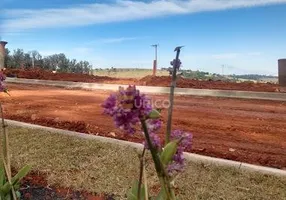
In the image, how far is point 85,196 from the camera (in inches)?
136

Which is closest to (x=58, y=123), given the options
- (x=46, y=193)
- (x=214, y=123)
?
(x=214, y=123)

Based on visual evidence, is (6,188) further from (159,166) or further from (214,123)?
(214,123)

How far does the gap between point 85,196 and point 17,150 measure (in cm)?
168

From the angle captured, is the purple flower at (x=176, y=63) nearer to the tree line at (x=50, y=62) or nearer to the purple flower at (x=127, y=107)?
the purple flower at (x=127, y=107)

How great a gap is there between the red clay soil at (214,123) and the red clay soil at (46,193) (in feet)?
2.16

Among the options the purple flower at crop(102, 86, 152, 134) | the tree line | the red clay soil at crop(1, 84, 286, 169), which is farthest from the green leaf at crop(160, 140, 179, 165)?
the tree line

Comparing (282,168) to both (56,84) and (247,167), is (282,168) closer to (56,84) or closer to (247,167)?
(247,167)

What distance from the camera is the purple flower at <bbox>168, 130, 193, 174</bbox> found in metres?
1.23

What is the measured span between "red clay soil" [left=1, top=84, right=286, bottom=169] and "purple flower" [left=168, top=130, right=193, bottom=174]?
7.03 feet

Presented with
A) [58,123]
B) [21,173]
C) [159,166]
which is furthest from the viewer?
[58,123]

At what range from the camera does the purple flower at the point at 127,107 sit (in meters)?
0.93

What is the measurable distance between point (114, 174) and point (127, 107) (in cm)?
311

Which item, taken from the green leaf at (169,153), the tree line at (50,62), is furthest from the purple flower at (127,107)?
the tree line at (50,62)

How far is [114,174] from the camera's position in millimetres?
3953
